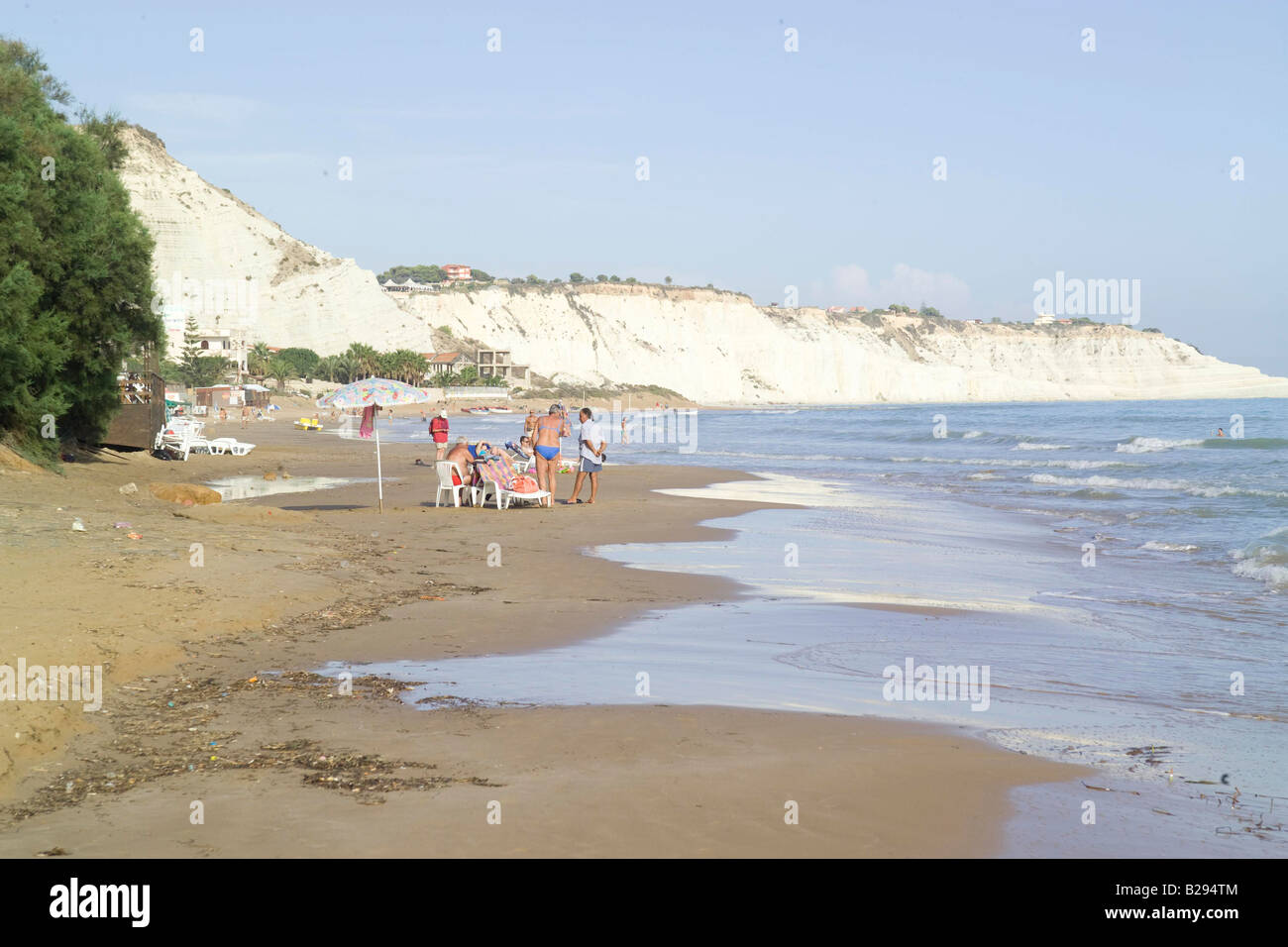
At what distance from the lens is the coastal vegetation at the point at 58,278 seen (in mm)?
16609

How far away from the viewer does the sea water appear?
554 cm

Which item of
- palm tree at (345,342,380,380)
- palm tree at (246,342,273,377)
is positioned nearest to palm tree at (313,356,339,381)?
palm tree at (345,342,380,380)

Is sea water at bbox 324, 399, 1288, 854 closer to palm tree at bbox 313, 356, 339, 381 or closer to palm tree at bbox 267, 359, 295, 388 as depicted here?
palm tree at bbox 267, 359, 295, 388

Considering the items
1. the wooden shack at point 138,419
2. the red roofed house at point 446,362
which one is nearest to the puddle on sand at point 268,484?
the wooden shack at point 138,419

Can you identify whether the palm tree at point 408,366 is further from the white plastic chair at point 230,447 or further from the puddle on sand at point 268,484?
the puddle on sand at point 268,484

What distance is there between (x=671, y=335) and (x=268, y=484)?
113576mm

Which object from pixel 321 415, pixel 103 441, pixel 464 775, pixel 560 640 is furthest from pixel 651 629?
→ pixel 321 415

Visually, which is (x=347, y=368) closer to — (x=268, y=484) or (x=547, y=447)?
(x=268, y=484)

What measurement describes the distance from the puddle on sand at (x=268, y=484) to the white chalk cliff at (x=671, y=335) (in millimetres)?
53921

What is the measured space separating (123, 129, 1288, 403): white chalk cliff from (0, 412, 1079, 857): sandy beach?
6841cm

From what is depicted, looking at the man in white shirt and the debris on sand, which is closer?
the debris on sand
